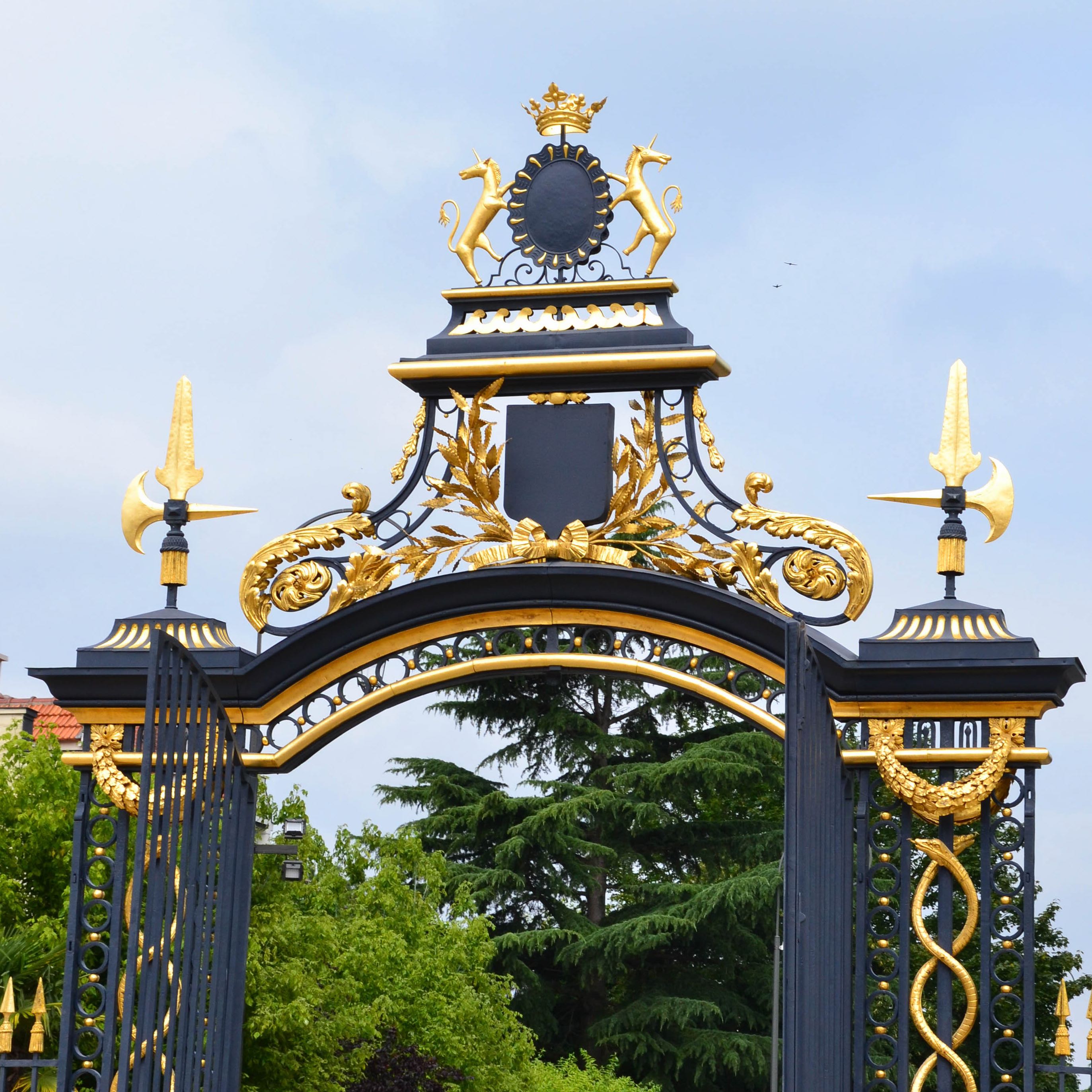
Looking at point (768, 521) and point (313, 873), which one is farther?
point (313, 873)

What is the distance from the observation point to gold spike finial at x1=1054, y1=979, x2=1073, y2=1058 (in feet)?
30.3

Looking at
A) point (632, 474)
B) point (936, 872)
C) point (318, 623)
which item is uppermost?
point (632, 474)

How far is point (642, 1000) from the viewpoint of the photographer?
30.2m

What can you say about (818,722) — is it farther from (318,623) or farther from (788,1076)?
(318,623)

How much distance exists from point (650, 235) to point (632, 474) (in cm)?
119

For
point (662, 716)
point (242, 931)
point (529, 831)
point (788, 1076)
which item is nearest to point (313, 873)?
point (529, 831)

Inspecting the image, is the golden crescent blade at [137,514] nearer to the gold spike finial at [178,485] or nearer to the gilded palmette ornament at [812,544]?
the gold spike finial at [178,485]

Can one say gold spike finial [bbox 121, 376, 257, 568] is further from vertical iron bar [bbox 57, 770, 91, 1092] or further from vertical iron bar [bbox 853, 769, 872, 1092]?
vertical iron bar [bbox 853, 769, 872, 1092]

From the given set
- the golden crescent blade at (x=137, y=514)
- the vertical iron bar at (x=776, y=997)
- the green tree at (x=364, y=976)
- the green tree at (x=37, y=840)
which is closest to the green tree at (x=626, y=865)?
the vertical iron bar at (x=776, y=997)

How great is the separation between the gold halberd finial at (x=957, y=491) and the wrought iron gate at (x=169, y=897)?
3.26 m

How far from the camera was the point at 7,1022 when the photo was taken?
1052 cm

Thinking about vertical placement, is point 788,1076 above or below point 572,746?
below

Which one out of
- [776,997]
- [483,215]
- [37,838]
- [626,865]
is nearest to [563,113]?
[483,215]

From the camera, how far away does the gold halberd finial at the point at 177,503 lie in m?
10.9
